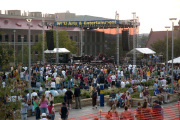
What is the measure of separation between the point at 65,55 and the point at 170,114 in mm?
36515

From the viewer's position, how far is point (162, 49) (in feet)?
230

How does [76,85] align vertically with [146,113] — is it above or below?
above

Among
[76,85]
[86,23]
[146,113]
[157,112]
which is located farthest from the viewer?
[86,23]

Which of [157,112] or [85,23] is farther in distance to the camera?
[85,23]

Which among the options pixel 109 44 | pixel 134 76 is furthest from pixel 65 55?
pixel 109 44

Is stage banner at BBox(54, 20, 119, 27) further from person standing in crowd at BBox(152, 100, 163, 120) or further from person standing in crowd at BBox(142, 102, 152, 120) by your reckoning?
person standing in crowd at BBox(142, 102, 152, 120)

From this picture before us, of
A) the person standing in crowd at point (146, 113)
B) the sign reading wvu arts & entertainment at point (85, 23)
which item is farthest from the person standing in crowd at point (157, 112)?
the sign reading wvu arts & entertainment at point (85, 23)

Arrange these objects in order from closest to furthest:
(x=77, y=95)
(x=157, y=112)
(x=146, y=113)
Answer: (x=146, y=113), (x=157, y=112), (x=77, y=95)

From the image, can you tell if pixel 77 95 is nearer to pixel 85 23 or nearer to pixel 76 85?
pixel 76 85

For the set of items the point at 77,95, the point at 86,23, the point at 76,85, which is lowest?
the point at 77,95

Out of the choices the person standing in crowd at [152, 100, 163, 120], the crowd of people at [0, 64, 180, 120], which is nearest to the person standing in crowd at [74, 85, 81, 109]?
the crowd of people at [0, 64, 180, 120]

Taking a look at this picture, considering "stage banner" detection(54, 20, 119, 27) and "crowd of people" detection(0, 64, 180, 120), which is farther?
"stage banner" detection(54, 20, 119, 27)

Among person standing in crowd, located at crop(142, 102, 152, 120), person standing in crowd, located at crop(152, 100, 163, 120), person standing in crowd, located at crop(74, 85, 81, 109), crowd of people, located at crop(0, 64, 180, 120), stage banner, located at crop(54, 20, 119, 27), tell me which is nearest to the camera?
person standing in crowd, located at crop(142, 102, 152, 120)

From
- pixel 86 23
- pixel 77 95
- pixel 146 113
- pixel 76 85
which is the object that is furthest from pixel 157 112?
pixel 86 23
